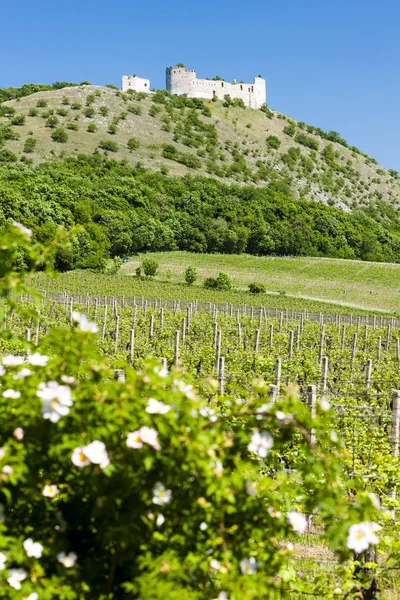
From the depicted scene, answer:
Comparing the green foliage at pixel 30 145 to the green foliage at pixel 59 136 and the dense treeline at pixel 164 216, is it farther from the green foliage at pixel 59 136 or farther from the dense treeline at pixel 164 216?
the dense treeline at pixel 164 216

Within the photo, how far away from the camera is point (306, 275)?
67.6 metres

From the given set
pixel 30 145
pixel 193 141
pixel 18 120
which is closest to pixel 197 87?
pixel 193 141

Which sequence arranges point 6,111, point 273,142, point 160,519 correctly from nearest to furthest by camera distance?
point 160,519, point 6,111, point 273,142

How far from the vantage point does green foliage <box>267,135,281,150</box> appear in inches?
5512

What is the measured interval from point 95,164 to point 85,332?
96.8 metres

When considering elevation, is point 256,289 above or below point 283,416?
below

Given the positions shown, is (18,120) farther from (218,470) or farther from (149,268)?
(218,470)

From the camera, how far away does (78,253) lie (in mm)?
61531

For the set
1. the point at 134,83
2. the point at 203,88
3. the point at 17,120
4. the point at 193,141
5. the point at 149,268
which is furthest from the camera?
the point at 203,88

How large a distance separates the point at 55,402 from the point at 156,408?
Result: 385mm

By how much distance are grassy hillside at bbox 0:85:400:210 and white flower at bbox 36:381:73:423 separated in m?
94.1

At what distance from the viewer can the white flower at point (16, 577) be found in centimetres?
256

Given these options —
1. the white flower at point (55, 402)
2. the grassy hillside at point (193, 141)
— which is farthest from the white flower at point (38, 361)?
the grassy hillside at point (193, 141)

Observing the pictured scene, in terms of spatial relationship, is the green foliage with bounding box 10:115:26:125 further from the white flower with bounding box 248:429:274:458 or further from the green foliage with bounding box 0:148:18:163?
the white flower with bounding box 248:429:274:458
